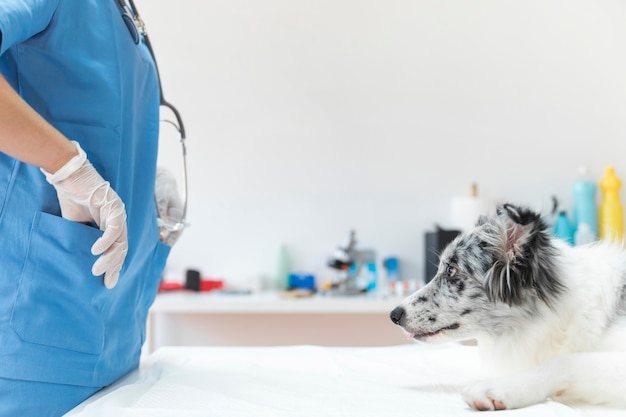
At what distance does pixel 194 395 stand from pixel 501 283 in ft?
2.15

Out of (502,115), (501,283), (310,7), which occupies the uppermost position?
(310,7)

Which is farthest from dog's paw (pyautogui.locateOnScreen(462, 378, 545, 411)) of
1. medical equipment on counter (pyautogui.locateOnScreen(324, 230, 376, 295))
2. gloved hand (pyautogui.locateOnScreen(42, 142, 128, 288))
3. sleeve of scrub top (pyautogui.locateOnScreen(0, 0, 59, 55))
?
medical equipment on counter (pyautogui.locateOnScreen(324, 230, 376, 295))

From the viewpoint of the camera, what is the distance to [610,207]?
301cm

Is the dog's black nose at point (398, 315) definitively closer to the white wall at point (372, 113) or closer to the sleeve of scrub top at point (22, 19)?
the sleeve of scrub top at point (22, 19)

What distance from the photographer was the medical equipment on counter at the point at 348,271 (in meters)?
2.89

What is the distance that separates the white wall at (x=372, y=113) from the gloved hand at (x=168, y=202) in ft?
4.69

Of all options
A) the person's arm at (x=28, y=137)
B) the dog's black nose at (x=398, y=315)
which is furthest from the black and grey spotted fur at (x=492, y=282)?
the person's arm at (x=28, y=137)

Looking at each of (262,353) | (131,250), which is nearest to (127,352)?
(131,250)

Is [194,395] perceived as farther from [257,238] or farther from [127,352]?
[257,238]

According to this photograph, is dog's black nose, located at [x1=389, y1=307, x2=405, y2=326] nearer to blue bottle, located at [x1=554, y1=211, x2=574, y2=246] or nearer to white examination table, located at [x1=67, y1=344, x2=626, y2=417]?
white examination table, located at [x1=67, y1=344, x2=626, y2=417]

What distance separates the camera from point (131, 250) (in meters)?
1.26

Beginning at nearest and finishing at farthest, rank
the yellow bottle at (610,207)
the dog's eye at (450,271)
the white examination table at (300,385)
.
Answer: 1. the white examination table at (300,385)
2. the dog's eye at (450,271)
3. the yellow bottle at (610,207)

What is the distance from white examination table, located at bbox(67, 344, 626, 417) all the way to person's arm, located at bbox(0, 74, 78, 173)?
44 centimetres

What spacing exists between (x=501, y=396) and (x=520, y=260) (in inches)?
11.9
